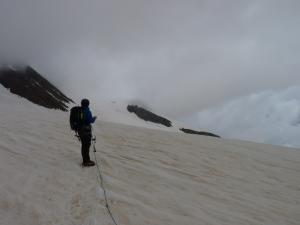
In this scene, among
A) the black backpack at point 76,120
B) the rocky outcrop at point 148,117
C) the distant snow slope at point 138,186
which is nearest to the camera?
the distant snow slope at point 138,186

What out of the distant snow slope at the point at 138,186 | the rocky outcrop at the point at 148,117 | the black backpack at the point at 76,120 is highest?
the rocky outcrop at the point at 148,117

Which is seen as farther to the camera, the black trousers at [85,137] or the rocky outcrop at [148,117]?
the rocky outcrop at [148,117]

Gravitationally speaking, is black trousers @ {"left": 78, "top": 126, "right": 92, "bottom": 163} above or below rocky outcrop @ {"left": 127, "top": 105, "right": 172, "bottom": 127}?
below

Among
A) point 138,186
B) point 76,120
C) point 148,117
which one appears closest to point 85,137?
point 76,120

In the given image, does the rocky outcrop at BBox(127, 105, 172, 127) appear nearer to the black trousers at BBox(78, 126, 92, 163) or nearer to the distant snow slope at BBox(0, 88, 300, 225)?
the distant snow slope at BBox(0, 88, 300, 225)

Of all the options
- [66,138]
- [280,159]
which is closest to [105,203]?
[66,138]

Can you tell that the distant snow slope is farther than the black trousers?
No

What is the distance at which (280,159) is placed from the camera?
17.0m

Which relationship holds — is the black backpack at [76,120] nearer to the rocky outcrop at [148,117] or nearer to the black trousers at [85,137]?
the black trousers at [85,137]

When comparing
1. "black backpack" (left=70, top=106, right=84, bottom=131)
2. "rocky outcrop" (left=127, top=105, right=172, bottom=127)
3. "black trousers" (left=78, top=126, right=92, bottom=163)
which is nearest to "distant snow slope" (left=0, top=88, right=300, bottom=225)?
"black trousers" (left=78, top=126, right=92, bottom=163)

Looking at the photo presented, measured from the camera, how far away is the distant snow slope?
6984 mm

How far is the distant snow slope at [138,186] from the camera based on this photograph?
6.98m

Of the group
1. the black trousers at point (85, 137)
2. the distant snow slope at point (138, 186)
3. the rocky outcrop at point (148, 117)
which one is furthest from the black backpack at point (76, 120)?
the rocky outcrop at point (148, 117)

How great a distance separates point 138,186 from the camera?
8.98 meters
